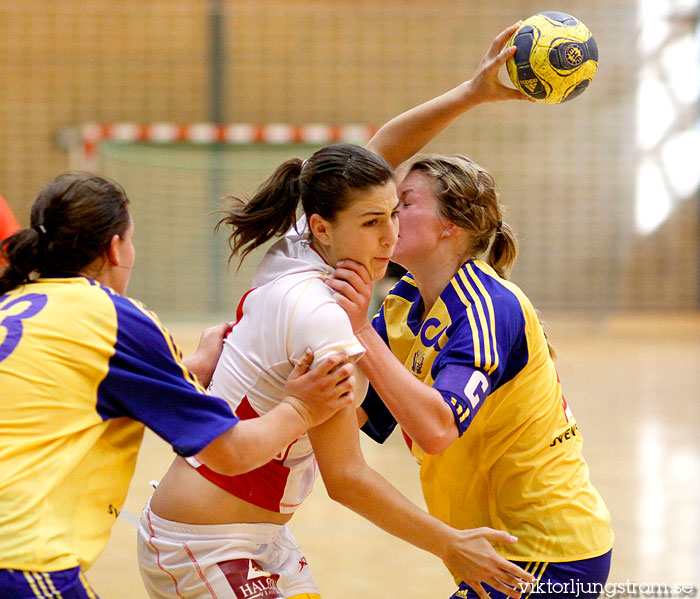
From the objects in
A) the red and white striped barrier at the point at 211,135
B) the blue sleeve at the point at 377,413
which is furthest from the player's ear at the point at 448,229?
the red and white striped barrier at the point at 211,135

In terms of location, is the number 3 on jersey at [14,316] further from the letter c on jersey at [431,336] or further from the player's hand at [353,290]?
the letter c on jersey at [431,336]

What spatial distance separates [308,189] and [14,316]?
705 millimetres

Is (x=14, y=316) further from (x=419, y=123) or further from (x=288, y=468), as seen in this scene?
(x=419, y=123)

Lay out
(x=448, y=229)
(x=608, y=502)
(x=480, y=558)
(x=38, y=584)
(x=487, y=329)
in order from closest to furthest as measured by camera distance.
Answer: (x=38, y=584)
(x=480, y=558)
(x=487, y=329)
(x=448, y=229)
(x=608, y=502)

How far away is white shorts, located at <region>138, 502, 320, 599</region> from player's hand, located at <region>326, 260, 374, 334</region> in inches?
20.4

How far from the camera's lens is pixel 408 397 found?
2021 millimetres

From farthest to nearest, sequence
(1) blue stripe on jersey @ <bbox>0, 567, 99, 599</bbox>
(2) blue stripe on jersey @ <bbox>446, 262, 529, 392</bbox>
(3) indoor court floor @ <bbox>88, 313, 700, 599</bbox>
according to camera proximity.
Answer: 1. (3) indoor court floor @ <bbox>88, 313, 700, 599</bbox>
2. (2) blue stripe on jersey @ <bbox>446, 262, 529, 392</bbox>
3. (1) blue stripe on jersey @ <bbox>0, 567, 99, 599</bbox>

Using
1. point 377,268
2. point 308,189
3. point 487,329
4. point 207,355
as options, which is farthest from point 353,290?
point 207,355

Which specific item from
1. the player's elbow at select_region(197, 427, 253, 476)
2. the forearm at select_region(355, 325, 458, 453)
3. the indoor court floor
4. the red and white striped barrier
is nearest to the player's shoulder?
the forearm at select_region(355, 325, 458, 453)

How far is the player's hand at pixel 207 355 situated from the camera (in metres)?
2.22

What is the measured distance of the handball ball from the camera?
2508 mm

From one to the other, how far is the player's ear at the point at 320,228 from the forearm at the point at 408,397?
0.23 meters

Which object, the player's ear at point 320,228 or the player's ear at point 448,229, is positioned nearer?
the player's ear at point 320,228

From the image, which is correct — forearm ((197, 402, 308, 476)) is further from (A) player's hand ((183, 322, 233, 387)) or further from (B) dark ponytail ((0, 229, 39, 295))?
(B) dark ponytail ((0, 229, 39, 295))
